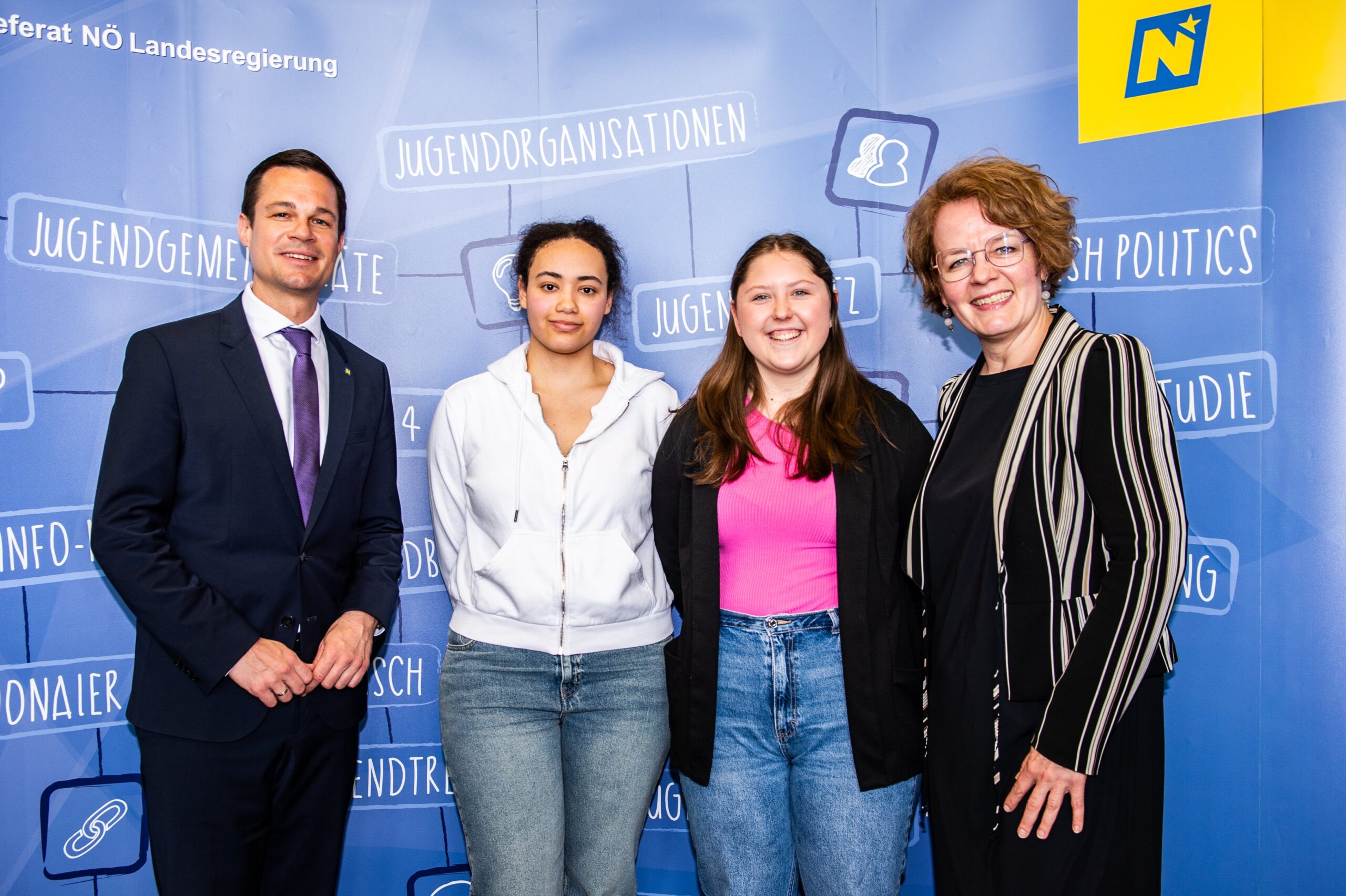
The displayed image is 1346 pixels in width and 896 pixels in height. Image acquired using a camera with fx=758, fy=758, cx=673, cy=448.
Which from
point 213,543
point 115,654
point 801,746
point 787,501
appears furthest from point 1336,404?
point 115,654

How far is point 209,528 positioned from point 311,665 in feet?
1.27

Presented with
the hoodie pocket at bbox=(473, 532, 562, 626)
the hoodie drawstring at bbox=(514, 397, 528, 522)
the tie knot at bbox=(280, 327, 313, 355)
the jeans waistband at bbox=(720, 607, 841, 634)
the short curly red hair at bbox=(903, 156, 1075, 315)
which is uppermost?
the short curly red hair at bbox=(903, 156, 1075, 315)

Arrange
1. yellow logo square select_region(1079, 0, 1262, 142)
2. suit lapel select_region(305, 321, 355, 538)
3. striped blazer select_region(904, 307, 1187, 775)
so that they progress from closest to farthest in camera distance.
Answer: striped blazer select_region(904, 307, 1187, 775) → suit lapel select_region(305, 321, 355, 538) → yellow logo square select_region(1079, 0, 1262, 142)

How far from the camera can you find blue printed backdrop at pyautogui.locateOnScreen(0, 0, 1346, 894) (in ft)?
7.41

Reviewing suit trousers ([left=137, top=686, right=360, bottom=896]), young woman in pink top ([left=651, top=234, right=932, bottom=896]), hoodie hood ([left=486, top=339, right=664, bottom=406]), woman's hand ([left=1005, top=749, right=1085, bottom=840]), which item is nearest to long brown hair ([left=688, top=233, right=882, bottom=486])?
young woman in pink top ([left=651, top=234, right=932, bottom=896])

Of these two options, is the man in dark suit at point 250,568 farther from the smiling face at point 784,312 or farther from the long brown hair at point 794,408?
the smiling face at point 784,312

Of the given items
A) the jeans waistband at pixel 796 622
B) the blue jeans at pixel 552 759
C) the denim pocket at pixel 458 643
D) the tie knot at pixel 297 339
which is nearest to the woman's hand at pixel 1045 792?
the jeans waistband at pixel 796 622

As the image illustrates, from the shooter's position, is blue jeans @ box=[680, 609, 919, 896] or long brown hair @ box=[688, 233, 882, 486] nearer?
blue jeans @ box=[680, 609, 919, 896]

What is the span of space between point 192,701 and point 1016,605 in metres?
1.75

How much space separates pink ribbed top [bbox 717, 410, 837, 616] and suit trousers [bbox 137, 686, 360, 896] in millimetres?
1024

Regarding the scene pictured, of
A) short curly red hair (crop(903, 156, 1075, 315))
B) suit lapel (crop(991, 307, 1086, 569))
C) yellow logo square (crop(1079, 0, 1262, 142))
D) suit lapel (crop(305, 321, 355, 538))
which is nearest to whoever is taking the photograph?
suit lapel (crop(991, 307, 1086, 569))

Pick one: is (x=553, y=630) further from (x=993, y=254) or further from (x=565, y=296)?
(x=993, y=254)

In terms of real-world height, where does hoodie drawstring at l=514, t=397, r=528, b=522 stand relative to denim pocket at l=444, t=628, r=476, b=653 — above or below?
above

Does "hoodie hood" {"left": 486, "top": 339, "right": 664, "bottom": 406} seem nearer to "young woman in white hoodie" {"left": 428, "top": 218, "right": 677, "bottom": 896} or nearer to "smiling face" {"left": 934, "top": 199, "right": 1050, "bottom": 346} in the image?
"young woman in white hoodie" {"left": 428, "top": 218, "right": 677, "bottom": 896}
